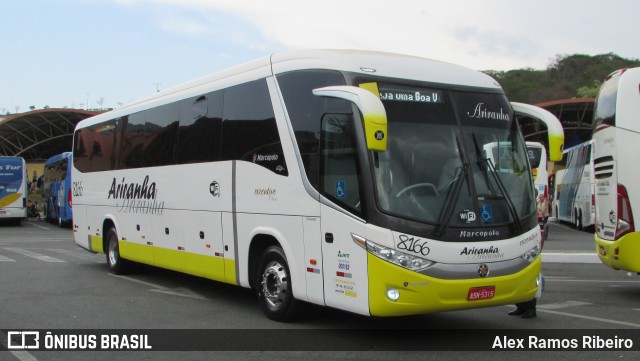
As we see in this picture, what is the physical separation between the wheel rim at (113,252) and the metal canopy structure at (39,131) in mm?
43211

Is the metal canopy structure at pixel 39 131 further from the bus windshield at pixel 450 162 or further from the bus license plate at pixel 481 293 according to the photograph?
the bus license plate at pixel 481 293

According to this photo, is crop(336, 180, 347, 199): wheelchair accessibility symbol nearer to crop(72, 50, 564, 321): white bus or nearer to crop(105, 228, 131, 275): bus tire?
crop(72, 50, 564, 321): white bus

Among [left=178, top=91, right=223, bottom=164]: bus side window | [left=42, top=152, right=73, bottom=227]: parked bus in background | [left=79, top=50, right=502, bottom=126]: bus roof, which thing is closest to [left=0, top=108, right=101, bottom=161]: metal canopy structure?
[left=42, top=152, right=73, bottom=227]: parked bus in background

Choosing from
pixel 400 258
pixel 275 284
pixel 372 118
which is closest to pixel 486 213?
pixel 400 258

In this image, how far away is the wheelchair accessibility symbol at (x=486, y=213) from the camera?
7.12 m

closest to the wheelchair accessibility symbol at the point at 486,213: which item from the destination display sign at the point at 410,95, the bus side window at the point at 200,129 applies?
the destination display sign at the point at 410,95

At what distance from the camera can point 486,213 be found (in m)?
7.15

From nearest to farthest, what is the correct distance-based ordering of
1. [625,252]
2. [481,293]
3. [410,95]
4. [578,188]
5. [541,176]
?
[481,293] → [410,95] → [625,252] → [541,176] → [578,188]

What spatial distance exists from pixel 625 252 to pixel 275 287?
17.7 feet

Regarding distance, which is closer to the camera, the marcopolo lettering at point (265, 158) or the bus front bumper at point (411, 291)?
the bus front bumper at point (411, 291)

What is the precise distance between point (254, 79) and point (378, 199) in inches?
120

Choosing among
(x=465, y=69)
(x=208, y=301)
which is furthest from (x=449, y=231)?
(x=208, y=301)

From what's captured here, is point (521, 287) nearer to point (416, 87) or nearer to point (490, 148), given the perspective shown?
point (490, 148)

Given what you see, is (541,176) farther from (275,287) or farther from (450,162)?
(450,162)
